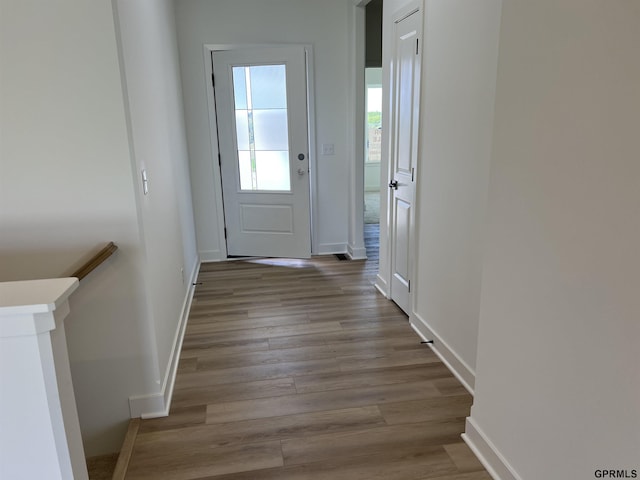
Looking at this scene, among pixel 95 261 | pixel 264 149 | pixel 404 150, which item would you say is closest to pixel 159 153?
pixel 95 261

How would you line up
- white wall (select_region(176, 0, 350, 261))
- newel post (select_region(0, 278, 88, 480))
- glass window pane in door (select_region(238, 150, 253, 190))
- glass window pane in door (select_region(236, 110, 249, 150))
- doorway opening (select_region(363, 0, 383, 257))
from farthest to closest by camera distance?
doorway opening (select_region(363, 0, 383, 257)) < glass window pane in door (select_region(238, 150, 253, 190)) < glass window pane in door (select_region(236, 110, 249, 150)) < white wall (select_region(176, 0, 350, 261)) < newel post (select_region(0, 278, 88, 480))

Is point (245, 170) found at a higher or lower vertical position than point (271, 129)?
lower

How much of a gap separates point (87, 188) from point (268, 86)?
283cm

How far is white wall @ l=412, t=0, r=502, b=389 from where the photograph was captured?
2.11 meters

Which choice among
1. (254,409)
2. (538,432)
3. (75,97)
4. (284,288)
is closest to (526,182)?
(538,432)

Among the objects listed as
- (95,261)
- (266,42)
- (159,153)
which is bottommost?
(95,261)

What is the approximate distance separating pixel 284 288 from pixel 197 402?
1680 mm

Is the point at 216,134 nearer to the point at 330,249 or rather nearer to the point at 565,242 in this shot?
the point at 330,249

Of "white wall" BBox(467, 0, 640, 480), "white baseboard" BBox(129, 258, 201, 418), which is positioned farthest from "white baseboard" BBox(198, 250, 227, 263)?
"white wall" BBox(467, 0, 640, 480)

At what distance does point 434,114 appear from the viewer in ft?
8.61

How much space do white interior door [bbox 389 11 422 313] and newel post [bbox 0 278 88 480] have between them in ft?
7.54

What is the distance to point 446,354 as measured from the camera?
2.64 m

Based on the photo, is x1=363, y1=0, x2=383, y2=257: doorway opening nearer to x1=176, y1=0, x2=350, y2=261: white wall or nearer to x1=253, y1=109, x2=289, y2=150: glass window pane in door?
x1=176, y1=0, x2=350, y2=261: white wall

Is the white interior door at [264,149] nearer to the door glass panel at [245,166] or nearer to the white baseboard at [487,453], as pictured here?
the door glass panel at [245,166]
